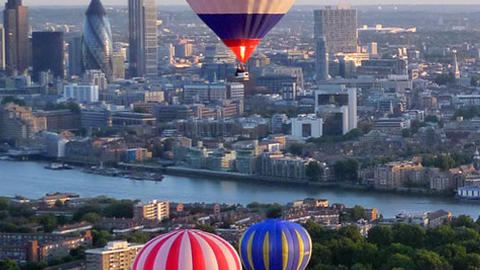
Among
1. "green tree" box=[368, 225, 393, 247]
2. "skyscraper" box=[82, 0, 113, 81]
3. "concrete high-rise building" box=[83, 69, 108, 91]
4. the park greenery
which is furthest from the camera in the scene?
"skyscraper" box=[82, 0, 113, 81]

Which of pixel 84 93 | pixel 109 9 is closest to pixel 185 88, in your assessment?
pixel 84 93

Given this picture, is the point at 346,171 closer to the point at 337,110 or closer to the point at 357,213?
the point at 357,213

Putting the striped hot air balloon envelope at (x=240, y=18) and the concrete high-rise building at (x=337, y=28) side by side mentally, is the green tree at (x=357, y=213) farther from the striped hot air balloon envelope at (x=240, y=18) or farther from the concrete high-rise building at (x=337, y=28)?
the concrete high-rise building at (x=337, y=28)

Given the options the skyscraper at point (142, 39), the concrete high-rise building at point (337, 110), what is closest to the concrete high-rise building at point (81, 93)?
the skyscraper at point (142, 39)

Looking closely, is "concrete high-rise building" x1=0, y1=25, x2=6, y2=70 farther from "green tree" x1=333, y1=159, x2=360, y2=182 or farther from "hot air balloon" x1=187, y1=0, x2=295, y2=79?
"hot air balloon" x1=187, y1=0, x2=295, y2=79

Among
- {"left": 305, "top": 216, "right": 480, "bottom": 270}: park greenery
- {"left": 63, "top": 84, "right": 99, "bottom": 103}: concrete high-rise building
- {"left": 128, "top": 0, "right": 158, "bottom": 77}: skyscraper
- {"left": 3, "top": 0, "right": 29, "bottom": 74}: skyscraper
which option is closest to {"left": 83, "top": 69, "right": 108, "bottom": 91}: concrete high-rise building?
{"left": 63, "top": 84, "right": 99, "bottom": 103}: concrete high-rise building
